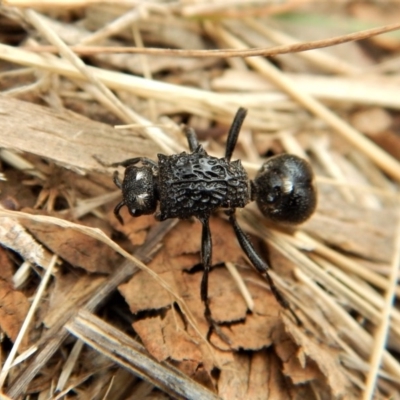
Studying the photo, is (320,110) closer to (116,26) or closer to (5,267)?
(116,26)

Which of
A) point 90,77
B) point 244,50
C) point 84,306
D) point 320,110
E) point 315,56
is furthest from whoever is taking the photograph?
point 315,56

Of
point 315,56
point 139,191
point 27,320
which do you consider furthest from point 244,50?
point 27,320

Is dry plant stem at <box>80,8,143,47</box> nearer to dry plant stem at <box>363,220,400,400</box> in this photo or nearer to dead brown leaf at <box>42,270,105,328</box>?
dead brown leaf at <box>42,270,105,328</box>

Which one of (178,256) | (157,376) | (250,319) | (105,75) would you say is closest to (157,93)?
(105,75)

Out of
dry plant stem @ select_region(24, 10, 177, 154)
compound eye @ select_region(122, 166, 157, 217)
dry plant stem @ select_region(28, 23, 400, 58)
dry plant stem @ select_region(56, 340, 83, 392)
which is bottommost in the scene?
dry plant stem @ select_region(56, 340, 83, 392)

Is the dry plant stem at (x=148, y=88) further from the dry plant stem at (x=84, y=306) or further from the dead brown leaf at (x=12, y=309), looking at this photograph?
the dead brown leaf at (x=12, y=309)

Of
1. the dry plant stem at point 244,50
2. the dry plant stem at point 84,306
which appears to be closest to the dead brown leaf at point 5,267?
the dry plant stem at point 84,306

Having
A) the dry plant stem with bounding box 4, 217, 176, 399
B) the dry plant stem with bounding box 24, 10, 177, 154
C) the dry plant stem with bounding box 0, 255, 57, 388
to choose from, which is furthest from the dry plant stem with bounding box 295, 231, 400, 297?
the dry plant stem with bounding box 0, 255, 57, 388
